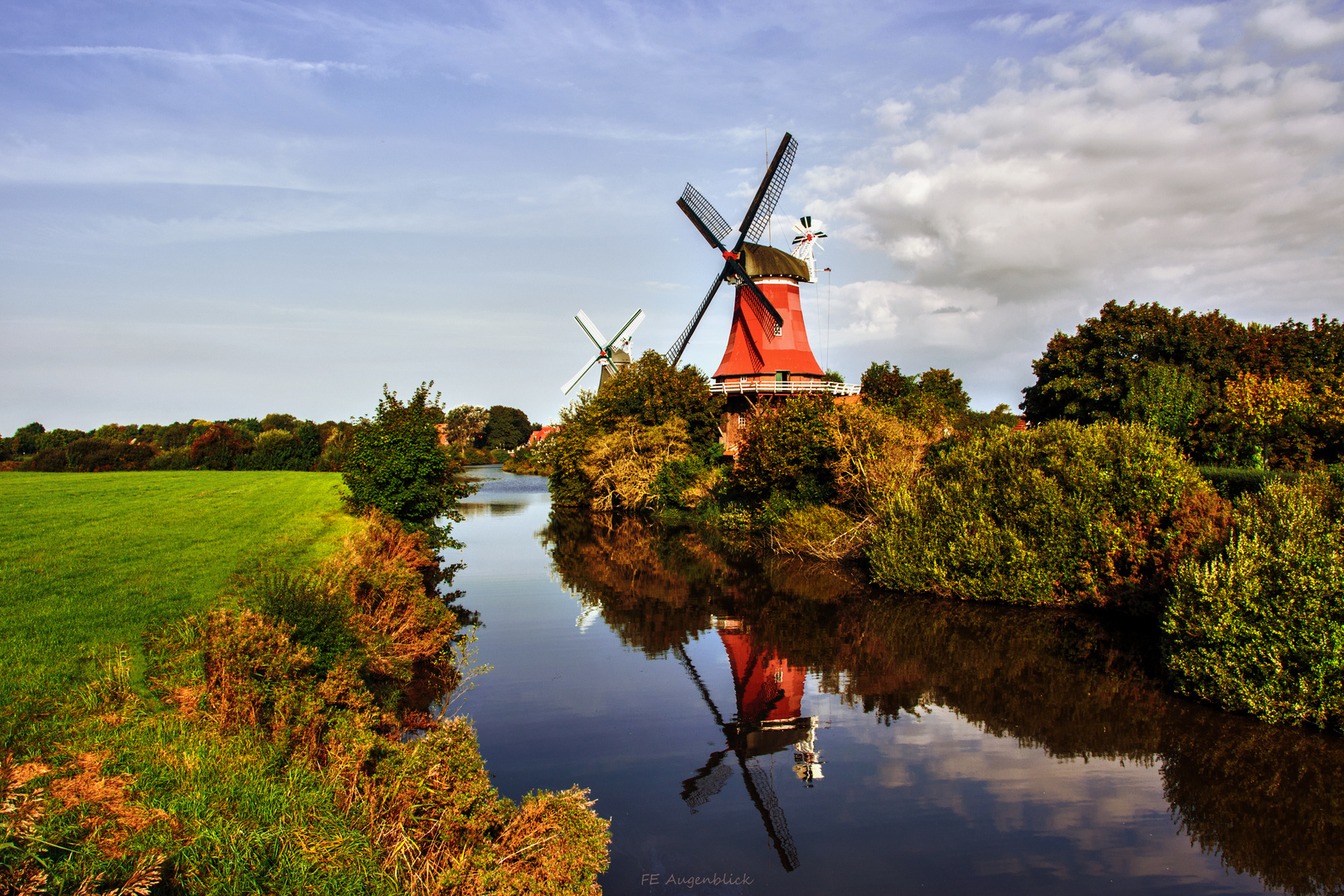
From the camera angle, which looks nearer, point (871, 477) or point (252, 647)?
point (252, 647)

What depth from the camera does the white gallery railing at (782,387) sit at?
37.9 m

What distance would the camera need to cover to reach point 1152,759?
10648mm

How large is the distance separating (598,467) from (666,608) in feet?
67.1

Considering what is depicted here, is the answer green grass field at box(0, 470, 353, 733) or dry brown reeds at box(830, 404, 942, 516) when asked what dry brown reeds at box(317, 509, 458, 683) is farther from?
dry brown reeds at box(830, 404, 942, 516)

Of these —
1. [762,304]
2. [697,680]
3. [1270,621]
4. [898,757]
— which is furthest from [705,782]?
A: [762,304]

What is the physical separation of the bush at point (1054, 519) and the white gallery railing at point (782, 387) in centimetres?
1742

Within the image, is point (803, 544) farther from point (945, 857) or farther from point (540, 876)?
point (540, 876)

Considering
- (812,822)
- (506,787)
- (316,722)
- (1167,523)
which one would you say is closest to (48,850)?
(316,722)

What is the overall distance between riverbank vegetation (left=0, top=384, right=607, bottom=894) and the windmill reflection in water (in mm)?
2997

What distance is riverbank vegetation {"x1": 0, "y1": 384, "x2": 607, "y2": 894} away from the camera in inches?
203

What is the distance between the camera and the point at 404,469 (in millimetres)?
21578

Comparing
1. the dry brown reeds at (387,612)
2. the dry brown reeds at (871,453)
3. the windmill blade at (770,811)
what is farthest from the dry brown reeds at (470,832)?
the dry brown reeds at (871,453)

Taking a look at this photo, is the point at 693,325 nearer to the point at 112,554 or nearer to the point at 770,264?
the point at 770,264

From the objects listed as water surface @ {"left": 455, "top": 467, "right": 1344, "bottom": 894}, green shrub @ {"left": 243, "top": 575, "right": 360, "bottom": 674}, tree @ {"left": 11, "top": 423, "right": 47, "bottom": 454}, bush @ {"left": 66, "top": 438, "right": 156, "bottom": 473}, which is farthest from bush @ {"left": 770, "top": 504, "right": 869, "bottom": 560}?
tree @ {"left": 11, "top": 423, "right": 47, "bottom": 454}
